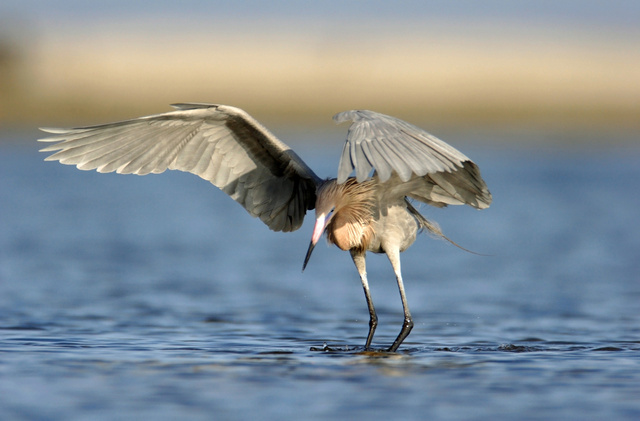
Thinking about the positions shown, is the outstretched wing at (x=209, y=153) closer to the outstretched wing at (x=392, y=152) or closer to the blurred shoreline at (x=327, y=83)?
the outstretched wing at (x=392, y=152)

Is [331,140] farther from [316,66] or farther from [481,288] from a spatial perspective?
[481,288]

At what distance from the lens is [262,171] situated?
884cm

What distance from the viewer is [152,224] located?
17.5 meters

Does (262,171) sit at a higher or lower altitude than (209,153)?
lower

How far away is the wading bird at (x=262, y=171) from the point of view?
822cm

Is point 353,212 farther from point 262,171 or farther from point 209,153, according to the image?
point 209,153

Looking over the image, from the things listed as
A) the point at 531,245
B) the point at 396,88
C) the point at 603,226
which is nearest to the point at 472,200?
the point at 531,245

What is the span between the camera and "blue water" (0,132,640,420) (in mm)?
6551

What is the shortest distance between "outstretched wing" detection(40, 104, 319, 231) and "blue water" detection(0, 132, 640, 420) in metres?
1.31

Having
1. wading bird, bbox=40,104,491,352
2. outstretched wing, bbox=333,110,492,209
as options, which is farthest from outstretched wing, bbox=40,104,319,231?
outstretched wing, bbox=333,110,492,209

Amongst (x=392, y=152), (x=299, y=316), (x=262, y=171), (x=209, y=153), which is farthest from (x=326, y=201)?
(x=299, y=316)

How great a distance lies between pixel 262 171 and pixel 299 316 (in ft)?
6.49

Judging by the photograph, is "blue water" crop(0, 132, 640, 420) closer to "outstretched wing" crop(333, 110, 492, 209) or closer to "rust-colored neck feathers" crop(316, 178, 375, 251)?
"rust-colored neck feathers" crop(316, 178, 375, 251)

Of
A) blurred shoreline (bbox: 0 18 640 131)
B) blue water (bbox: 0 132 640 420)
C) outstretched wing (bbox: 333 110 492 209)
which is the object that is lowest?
blue water (bbox: 0 132 640 420)
